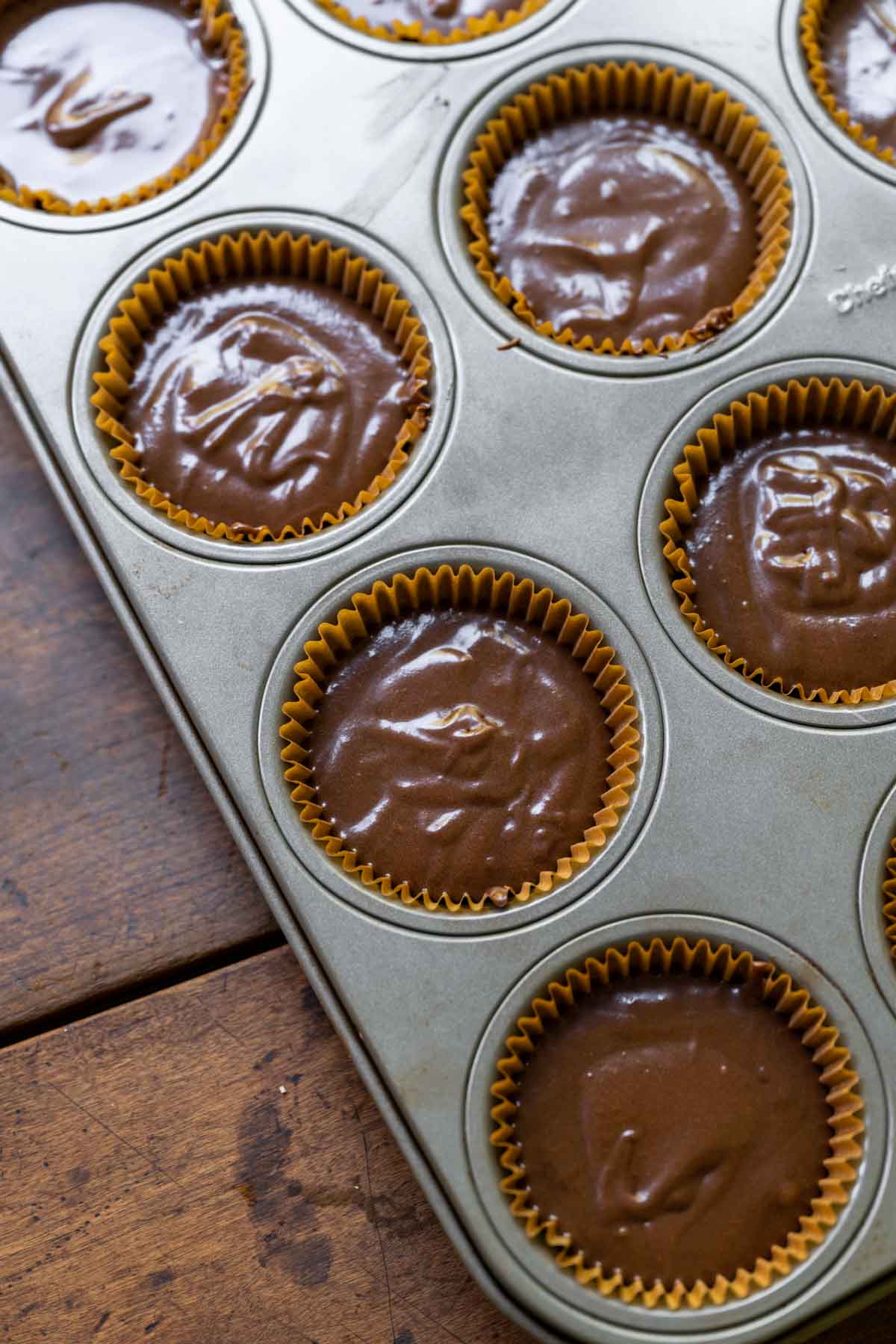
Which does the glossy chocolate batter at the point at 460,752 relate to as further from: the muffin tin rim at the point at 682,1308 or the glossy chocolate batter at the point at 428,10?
the glossy chocolate batter at the point at 428,10

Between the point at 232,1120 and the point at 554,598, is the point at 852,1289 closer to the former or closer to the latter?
the point at 232,1120

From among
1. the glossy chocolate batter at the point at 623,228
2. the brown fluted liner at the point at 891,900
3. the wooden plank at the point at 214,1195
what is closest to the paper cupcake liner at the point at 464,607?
the wooden plank at the point at 214,1195

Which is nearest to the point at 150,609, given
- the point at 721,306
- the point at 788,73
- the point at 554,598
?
the point at 554,598

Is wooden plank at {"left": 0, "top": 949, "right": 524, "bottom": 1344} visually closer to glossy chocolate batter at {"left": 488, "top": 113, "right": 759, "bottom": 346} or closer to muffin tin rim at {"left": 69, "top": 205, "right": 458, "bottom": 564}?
muffin tin rim at {"left": 69, "top": 205, "right": 458, "bottom": 564}

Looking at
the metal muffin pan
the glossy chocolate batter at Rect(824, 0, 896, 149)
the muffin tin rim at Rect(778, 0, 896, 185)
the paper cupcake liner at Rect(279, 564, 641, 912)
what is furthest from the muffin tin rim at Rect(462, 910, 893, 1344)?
the glossy chocolate batter at Rect(824, 0, 896, 149)

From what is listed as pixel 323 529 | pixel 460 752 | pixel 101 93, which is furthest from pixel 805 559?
pixel 101 93

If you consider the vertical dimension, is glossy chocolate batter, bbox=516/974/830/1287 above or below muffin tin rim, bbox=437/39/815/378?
below

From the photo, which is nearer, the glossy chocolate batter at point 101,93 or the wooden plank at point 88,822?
the wooden plank at point 88,822
